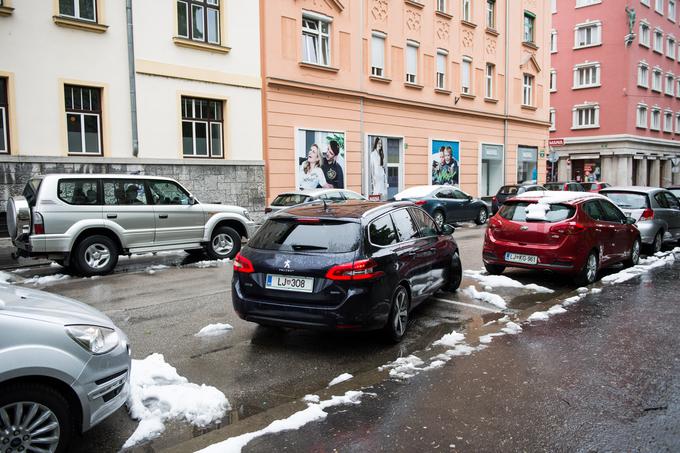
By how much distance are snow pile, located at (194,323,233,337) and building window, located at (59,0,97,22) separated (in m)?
11.9

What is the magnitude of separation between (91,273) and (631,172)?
143 ft

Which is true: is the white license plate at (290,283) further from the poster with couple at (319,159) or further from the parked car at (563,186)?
the parked car at (563,186)

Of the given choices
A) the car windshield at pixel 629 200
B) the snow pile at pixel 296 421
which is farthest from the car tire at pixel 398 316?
the car windshield at pixel 629 200

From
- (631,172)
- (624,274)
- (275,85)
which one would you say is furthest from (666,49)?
(624,274)

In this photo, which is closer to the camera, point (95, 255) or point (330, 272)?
point (330, 272)

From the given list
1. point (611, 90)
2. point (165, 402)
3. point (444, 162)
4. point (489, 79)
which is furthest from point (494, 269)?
point (611, 90)

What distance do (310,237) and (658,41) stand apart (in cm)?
5307

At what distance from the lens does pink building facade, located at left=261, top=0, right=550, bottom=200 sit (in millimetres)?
19719

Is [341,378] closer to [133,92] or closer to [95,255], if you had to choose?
[95,255]

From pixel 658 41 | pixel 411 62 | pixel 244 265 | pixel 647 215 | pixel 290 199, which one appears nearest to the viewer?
pixel 244 265

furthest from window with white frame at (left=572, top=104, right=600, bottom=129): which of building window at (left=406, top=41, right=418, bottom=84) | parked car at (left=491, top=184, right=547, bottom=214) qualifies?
building window at (left=406, top=41, right=418, bottom=84)

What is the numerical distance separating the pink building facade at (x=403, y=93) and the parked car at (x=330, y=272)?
13.3 m

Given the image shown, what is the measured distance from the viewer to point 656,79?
4759 cm

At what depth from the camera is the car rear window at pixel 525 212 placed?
8977 millimetres
